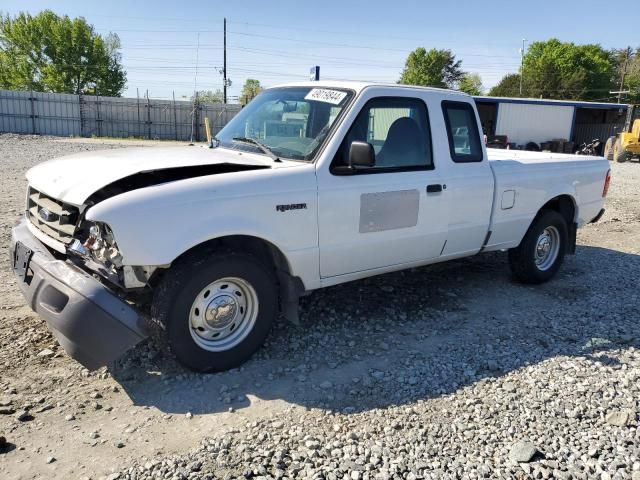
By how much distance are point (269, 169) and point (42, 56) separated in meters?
70.0

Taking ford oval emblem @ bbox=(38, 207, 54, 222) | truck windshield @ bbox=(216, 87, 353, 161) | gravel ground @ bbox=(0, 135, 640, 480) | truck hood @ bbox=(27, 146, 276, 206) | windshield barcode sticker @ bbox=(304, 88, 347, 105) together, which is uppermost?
windshield barcode sticker @ bbox=(304, 88, 347, 105)

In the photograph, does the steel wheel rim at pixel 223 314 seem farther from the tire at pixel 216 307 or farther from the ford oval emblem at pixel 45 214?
the ford oval emblem at pixel 45 214

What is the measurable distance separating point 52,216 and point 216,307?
138cm

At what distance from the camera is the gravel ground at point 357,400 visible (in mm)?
2939

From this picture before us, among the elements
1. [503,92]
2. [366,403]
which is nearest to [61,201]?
[366,403]

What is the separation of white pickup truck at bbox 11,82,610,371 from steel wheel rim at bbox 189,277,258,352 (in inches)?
0.4

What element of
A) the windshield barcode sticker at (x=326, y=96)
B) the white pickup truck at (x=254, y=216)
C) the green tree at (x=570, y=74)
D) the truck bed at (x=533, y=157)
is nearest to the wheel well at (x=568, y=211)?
the truck bed at (x=533, y=157)

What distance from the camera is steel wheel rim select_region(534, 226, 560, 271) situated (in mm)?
6113

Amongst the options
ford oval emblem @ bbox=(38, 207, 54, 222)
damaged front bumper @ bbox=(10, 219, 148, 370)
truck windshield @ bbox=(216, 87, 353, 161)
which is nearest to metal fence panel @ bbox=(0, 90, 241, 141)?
truck windshield @ bbox=(216, 87, 353, 161)

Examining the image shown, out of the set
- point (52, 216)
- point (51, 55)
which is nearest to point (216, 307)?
point (52, 216)

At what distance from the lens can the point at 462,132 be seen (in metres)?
5.08

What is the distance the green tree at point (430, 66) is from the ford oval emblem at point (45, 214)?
81.8 meters

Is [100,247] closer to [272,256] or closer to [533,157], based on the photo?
[272,256]

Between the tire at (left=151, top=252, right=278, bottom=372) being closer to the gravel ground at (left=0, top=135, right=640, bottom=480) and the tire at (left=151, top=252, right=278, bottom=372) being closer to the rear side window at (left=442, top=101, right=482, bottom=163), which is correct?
the gravel ground at (left=0, top=135, right=640, bottom=480)
